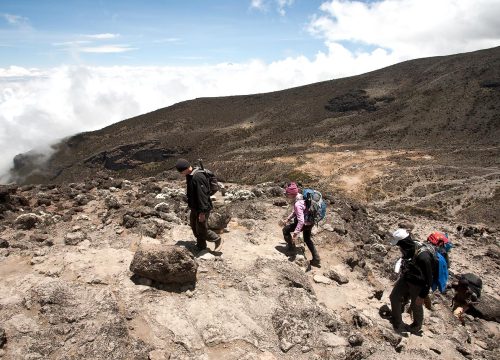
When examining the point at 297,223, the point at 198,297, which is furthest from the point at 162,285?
the point at 297,223

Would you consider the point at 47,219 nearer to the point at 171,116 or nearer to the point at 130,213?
the point at 130,213

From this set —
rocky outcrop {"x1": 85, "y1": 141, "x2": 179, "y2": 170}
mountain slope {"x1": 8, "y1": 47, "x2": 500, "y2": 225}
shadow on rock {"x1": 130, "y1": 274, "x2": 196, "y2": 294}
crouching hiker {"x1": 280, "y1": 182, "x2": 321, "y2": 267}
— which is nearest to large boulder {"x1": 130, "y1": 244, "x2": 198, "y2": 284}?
shadow on rock {"x1": 130, "y1": 274, "x2": 196, "y2": 294}

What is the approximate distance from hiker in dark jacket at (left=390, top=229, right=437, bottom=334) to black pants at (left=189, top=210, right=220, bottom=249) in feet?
13.5

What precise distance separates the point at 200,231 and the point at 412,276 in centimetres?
466

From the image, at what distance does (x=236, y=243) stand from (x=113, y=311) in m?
4.19

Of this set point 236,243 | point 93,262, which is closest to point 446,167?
point 236,243

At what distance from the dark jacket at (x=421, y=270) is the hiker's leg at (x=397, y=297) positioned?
0.72 ft

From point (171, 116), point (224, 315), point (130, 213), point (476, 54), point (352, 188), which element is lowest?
point (352, 188)

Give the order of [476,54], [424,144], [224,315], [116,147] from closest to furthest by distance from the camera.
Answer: [224,315] < [424,144] < [116,147] < [476,54]

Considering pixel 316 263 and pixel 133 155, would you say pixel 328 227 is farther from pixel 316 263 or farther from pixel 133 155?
pixel 133 155

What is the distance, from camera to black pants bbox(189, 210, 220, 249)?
869 centimetres

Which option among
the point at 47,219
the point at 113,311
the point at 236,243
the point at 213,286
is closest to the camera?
the point at 113,311

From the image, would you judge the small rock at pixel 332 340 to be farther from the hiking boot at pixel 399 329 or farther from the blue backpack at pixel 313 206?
the blue backpack at pixel 313 206

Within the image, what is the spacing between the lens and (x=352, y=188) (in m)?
43.7
